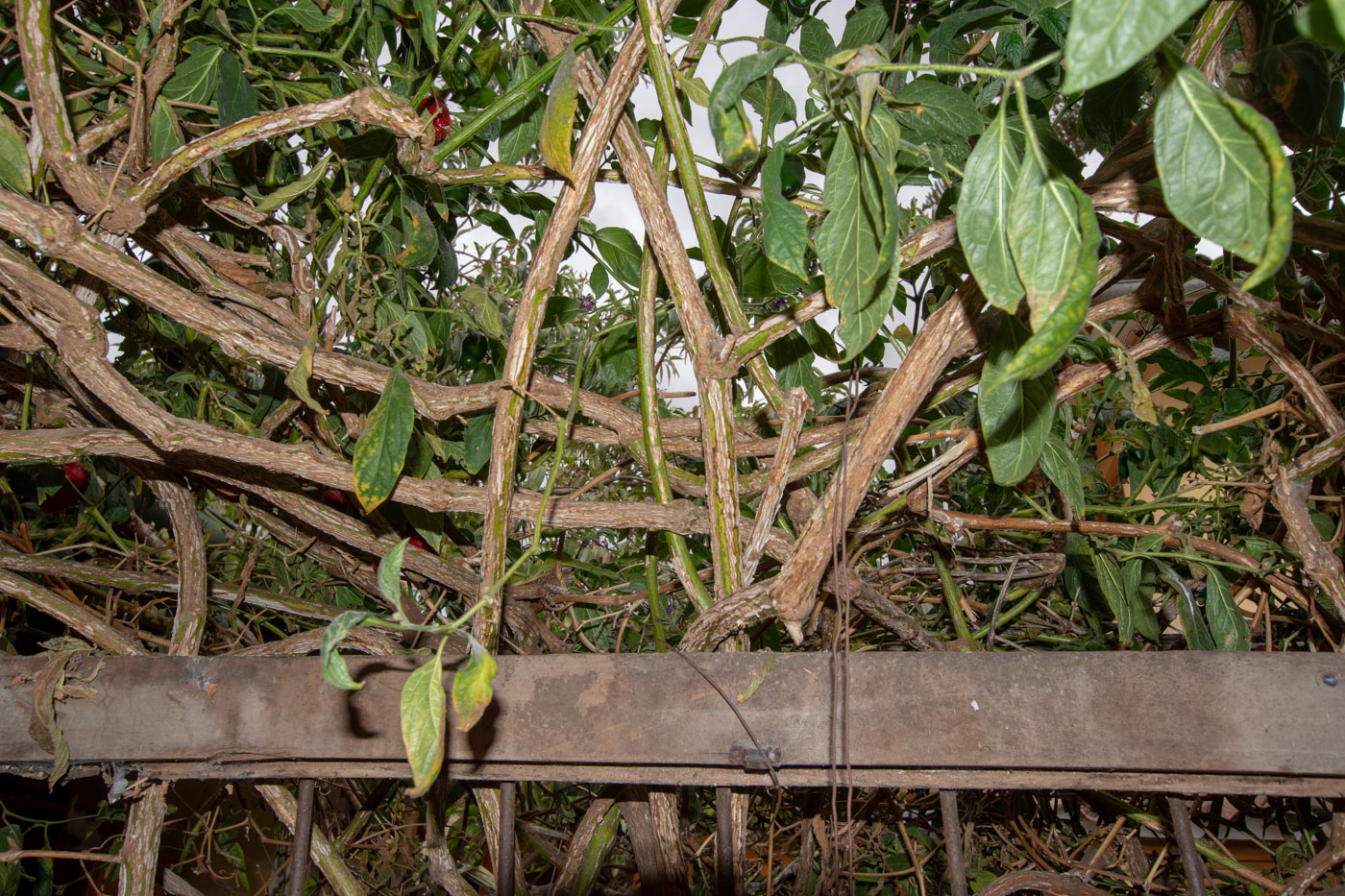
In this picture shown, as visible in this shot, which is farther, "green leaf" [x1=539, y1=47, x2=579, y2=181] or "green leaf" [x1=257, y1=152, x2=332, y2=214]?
"green leaf" [x1=257, y1=152, x2=332, y2=214]

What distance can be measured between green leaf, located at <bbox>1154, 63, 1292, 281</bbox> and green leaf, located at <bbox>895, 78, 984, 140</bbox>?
365mm

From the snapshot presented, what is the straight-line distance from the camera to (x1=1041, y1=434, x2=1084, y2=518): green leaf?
2.19ft

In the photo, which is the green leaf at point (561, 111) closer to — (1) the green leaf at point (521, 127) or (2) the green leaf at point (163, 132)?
(1) the green leaf at point (521, 127)

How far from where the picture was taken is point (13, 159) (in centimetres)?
65

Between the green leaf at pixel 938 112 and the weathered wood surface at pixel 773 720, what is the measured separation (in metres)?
0.43

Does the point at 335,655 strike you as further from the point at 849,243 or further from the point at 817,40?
the point at 817,40

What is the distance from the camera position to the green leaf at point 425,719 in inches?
14.9

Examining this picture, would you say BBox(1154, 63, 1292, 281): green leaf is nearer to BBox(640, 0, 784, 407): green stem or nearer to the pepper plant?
the pepper plant

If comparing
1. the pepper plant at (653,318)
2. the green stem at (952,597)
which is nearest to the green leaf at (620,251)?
the pepper plant at (653,318)

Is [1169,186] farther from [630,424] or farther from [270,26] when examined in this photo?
[270,26]

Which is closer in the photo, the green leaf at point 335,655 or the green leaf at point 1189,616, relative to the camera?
the green leaf at point 335,655

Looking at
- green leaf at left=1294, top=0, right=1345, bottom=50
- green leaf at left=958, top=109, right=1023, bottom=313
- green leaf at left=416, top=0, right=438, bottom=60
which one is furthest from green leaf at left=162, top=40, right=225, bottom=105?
green leaf at left=1294, top=0, right=1345, bottom=50

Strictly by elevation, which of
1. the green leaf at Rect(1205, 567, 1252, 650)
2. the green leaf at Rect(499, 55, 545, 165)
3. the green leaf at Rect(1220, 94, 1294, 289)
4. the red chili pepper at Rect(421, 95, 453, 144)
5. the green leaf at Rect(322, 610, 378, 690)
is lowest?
the green leaf at Rect(322, 610, 378, 690)

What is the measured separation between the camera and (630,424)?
79cm
